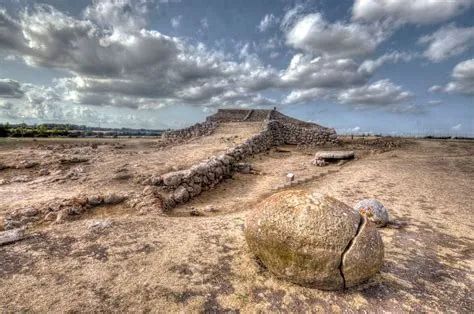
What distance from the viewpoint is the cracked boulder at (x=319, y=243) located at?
398 centimetres

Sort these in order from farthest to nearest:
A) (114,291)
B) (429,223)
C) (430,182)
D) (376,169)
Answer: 1. (376,169)
2. (430,182)
3. (429,223)
4. (114,291)

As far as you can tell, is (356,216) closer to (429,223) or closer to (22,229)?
(429,223)

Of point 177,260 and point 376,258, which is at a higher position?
point 376,258

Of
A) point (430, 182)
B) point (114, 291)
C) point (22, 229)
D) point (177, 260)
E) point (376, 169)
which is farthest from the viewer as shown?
point (376, 169)

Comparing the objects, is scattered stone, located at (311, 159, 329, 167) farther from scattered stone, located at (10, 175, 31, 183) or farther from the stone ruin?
scattered stone, located at (10, 175, 31, 183)

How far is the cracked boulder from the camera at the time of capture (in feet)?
13.1

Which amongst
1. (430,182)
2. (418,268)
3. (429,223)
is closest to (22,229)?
(418,268)

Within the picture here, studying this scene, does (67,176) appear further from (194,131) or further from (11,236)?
(194,131)

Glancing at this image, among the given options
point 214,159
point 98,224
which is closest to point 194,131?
point 214,159

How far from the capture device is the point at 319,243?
396cm

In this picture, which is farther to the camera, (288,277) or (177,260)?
(177,260)

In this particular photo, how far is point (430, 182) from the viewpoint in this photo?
1195 cm

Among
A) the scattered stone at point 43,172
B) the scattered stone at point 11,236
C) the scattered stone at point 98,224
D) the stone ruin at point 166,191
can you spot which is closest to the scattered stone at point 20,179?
the scattered stone at point 43,172

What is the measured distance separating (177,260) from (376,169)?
13.7 m
